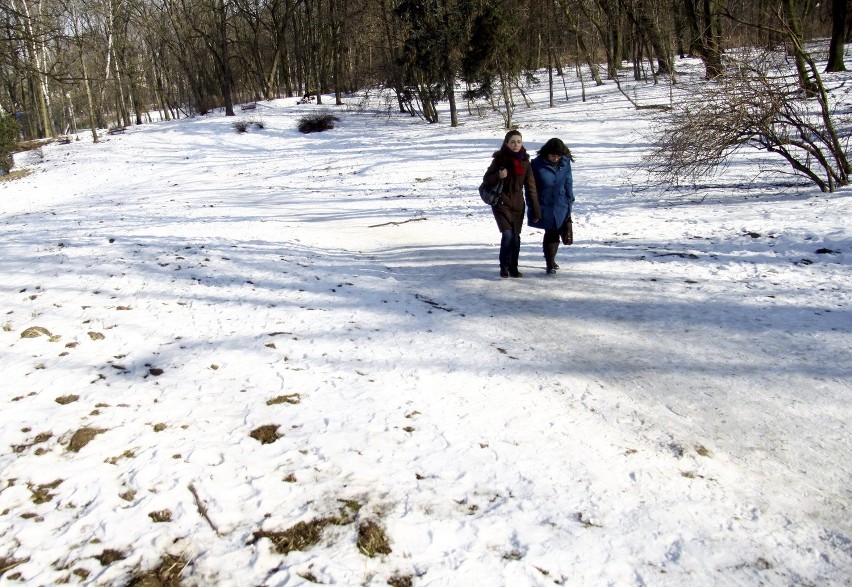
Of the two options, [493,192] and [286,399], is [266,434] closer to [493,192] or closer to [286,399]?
[286,399]

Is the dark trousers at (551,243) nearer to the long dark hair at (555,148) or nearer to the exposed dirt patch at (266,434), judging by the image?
the long dark hair at (555,148)

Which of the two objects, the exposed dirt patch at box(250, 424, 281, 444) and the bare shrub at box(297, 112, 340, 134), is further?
the bare shrub at box(297, 112, 340, 134)

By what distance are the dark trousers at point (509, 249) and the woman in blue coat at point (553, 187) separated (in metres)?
0.30

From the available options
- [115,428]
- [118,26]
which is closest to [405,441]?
[115,428]

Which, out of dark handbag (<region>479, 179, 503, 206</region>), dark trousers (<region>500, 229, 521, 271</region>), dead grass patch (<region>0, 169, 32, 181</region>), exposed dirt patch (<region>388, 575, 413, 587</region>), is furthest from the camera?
dead grass patch (<region>0, 169, 32, 181</region>)

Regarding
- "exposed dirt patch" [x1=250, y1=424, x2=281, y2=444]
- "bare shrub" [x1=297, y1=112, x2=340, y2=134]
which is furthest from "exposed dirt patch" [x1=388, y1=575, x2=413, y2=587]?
"bare shrub" [x1=297, y1=112, x2=340, y2=134]

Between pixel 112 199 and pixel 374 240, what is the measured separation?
11.6 meters

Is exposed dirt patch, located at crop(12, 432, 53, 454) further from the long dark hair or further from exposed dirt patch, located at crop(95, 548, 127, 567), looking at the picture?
the long dark hair

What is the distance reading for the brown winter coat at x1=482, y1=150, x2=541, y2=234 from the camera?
671cm

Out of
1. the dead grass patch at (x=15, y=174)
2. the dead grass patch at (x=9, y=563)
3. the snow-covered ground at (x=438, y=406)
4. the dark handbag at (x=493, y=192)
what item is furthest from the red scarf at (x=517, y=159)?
the dead grass patch at (x=15, y=174)

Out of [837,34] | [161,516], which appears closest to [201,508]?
[161,516]

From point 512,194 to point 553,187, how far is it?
54cm

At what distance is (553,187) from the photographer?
6852mm

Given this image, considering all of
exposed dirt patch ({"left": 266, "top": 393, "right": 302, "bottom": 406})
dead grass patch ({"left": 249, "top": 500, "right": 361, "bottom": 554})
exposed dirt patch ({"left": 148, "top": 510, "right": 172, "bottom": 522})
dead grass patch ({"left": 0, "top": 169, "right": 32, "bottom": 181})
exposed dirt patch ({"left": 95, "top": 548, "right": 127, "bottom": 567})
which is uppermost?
dead grass patch ({"left": 0, "top": 169, "right": 32, "bottom": 181})
